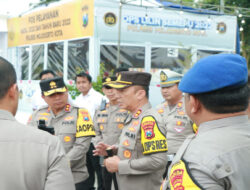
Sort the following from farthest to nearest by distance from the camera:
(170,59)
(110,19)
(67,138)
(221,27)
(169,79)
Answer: (221,27)
(170,59)
(110,19)
(169,79)
(67,138)

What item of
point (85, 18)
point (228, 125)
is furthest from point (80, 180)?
point (85, 18)

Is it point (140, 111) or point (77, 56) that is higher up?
point (77, 56)

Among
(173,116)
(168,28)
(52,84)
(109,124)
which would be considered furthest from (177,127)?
(168,28)

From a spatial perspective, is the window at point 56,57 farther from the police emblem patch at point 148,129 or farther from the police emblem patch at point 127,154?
the police emblem patch at point 148,129

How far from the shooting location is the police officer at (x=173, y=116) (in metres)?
4.23

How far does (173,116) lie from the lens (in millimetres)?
4430

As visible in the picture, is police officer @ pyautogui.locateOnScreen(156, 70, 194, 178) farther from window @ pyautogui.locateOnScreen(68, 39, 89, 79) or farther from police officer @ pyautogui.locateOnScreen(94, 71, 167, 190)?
window @ pyautogui.locateOnScreen(68, 39, 89, 79)

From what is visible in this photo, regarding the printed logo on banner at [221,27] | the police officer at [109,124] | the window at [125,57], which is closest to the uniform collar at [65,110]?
the police officer at [109,124]

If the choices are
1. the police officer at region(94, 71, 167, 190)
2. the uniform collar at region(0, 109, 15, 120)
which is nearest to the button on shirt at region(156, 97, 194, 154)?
the police officer at region(94, 71, 167, 190)

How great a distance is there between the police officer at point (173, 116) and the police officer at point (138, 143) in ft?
3.66

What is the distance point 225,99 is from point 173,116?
9.92 ft

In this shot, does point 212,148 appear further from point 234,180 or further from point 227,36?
point 227,36

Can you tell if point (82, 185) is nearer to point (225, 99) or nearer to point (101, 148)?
point (101, 148)

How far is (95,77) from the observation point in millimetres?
9648
